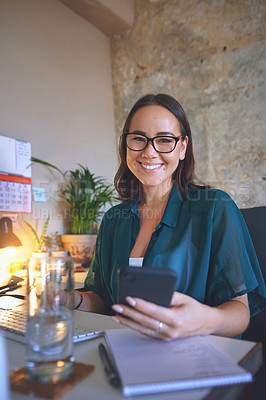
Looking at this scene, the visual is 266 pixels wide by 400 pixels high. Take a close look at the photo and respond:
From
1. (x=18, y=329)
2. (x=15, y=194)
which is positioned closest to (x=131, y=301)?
(x=18, y=329)

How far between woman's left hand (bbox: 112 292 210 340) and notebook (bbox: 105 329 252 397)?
0.03m

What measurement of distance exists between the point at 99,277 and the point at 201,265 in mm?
452

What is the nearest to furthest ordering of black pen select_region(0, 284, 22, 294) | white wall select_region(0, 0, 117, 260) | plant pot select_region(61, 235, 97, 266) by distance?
1. black pen select_region(0, 284, 22, 294)
2. white wall select_region(0, 0, 117, 260)
3. plant pot select_region(61, 235, 97, 266)

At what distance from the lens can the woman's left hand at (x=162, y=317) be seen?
65cm

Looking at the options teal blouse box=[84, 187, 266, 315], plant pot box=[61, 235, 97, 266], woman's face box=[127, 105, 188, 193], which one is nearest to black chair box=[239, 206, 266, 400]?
teal blouse box=[84, 187, 266, 315]

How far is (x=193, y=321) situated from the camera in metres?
0.71

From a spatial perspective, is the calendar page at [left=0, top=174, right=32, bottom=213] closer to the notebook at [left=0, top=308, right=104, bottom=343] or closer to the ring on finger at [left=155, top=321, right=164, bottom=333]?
the notebook at [left=0, top=308, right=104, bottom=343]

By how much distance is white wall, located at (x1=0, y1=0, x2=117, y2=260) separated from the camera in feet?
7.93

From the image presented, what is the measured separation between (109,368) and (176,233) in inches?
27.0

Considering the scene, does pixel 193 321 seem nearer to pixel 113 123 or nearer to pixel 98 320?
pixel 98 320

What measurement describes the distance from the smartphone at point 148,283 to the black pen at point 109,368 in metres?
0.11

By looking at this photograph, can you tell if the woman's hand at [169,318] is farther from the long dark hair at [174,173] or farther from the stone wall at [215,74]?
the stone wall at [215,74]

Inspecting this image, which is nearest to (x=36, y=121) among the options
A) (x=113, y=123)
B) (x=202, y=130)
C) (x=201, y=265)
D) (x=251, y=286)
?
(x=113, y=123)

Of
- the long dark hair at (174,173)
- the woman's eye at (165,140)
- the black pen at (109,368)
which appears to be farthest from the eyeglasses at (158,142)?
the black pen at (109,368)
